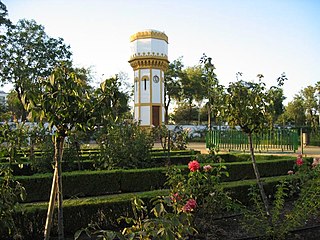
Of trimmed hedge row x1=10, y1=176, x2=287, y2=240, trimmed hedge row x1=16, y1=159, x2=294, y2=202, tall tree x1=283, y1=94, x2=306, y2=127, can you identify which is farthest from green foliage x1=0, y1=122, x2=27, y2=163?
tall tree x1=283, y1=94, x2=306, y2=127

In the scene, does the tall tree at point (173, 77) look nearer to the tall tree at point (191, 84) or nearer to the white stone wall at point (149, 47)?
the tall tree at point (191, 84)

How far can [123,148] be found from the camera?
8.89m

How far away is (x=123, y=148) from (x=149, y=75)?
21.0 meters

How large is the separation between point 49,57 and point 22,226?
25105mm

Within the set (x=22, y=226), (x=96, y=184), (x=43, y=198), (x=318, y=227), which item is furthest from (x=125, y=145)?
(x=318, y=227)

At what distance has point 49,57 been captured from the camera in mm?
27906

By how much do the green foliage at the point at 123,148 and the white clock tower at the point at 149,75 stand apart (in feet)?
64.3

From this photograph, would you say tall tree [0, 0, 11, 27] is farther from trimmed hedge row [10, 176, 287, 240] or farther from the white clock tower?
trimmed hedge row [10, 176, 287, 240]

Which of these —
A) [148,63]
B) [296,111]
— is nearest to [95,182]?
[148,63]

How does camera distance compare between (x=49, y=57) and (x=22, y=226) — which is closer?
(x=22, y=226)

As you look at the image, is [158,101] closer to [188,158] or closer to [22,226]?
[188,158]

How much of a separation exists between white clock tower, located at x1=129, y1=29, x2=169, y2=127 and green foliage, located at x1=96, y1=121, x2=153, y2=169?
19.6m

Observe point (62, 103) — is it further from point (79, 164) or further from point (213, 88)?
point (79, 164)

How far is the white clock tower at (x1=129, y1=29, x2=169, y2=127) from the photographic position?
29328 mm
